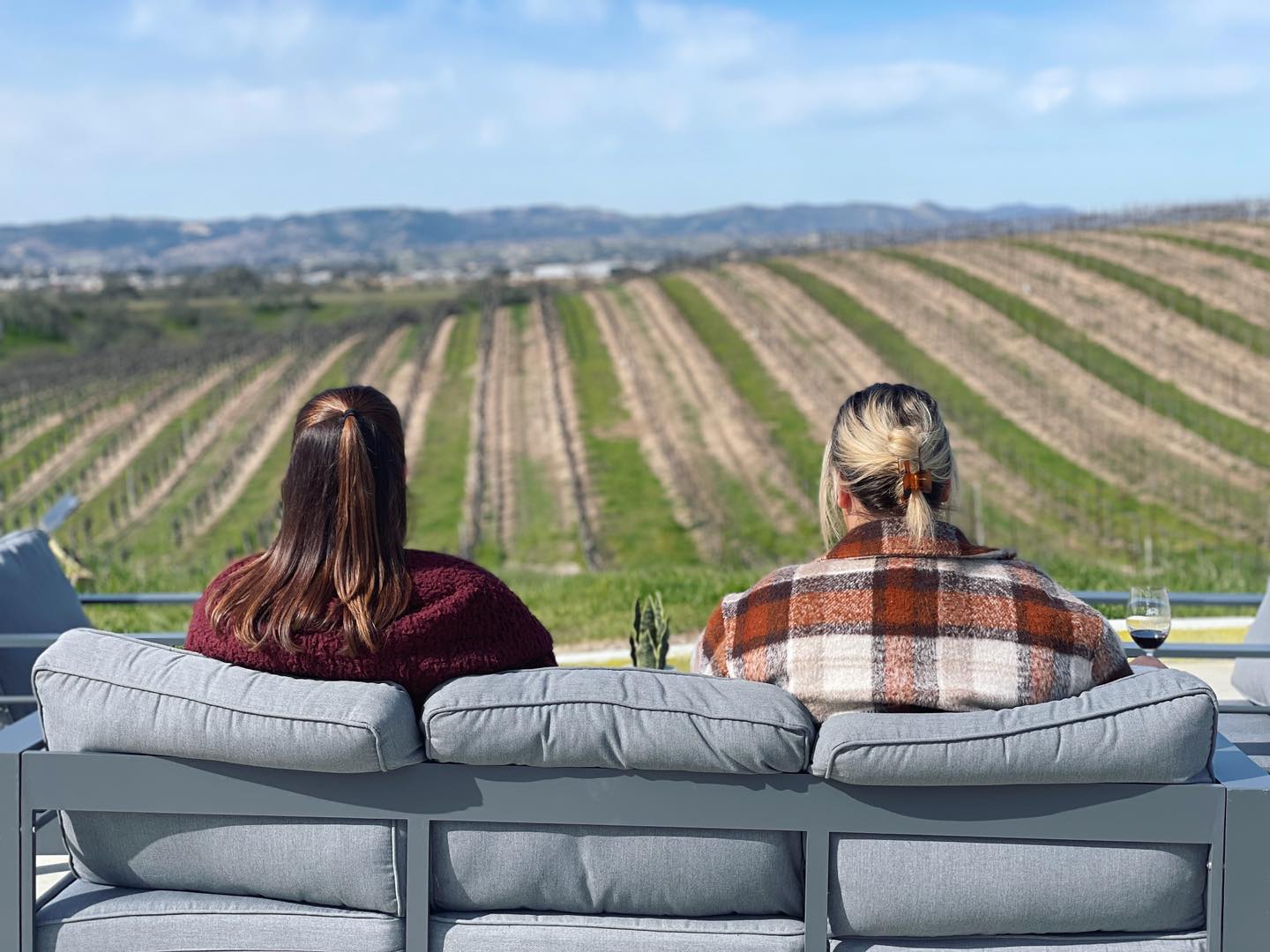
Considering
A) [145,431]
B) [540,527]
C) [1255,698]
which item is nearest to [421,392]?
[145,431]

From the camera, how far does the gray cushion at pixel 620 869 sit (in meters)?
2.07

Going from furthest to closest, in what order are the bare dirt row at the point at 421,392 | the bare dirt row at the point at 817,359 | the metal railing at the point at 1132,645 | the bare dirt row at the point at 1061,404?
the bare dirt row at the point at 421,392 → the bare dirt row at the point at 817,359 → the bare dirt row at the point at 1061,404 → the metal railing at the point at 1132,645

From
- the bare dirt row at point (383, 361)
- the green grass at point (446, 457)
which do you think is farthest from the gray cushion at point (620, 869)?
the bare dirt row at point (383, 361)

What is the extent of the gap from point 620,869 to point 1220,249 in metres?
40.4

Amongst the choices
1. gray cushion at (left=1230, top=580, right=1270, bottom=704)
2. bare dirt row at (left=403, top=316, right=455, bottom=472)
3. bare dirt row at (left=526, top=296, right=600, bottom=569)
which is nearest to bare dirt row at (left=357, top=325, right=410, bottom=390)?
bare dirt row at (left=403, top=316, right=455, bottom=472)

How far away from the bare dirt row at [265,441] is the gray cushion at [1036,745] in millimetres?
20968

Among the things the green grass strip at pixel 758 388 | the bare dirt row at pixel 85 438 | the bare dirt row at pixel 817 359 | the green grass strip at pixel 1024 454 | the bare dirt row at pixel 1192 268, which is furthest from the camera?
the bare dirt row at pixel 1192 268

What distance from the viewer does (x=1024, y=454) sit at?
2634cm

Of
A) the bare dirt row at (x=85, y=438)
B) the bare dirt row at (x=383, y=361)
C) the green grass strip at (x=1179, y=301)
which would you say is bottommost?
the bare dirt row at (x=85, y=438)

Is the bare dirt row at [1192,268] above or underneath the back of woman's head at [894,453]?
above

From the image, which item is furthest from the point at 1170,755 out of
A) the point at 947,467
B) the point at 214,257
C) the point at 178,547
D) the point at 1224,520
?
the point at 214,257

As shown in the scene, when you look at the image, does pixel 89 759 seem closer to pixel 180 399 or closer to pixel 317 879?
pixel 317 879

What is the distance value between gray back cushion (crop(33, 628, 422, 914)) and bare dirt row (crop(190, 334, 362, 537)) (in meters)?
20.4

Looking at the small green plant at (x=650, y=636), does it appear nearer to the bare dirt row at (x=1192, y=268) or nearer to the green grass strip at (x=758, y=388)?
the green grass strip at (x=758, y=388)
